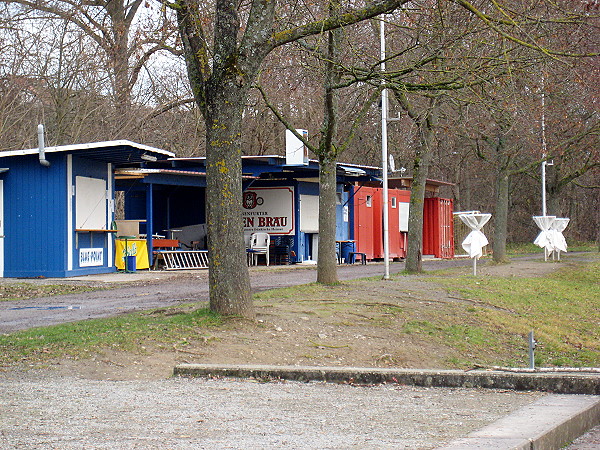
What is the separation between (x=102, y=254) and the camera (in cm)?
2427

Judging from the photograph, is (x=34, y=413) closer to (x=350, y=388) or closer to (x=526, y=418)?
(x=350, y=388)

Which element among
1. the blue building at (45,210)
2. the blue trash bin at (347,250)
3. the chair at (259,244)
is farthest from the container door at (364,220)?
the blue building at (45,210)

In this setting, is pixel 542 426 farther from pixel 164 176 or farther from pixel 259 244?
pixel 259 244

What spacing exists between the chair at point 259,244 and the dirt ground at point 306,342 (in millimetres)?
14323

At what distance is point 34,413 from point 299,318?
19.1 feet

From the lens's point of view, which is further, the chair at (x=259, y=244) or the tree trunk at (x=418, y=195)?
the chair at (x=259, y=244)

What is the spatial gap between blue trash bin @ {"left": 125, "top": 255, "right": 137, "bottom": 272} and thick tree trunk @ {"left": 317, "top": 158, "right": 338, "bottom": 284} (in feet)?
32.6

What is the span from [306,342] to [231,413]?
428 cm

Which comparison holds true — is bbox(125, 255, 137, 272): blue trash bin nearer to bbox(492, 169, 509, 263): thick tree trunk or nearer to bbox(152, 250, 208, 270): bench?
bbox(152, 250, 208, 270): bench

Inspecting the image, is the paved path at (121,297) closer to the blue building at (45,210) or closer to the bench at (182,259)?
the blue building at (45,210)

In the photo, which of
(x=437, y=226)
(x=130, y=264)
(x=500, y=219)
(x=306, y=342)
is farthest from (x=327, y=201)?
(x=437, y=226)

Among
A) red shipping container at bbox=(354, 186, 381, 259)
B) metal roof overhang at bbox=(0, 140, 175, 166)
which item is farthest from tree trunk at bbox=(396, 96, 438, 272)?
red shipping container at bbox=(354, 186, 381, 259)

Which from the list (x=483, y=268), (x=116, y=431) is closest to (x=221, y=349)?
(x=116, y=431)

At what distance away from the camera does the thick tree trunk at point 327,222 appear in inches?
637
